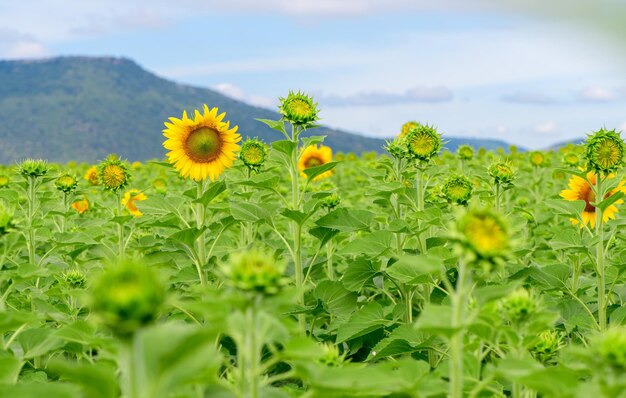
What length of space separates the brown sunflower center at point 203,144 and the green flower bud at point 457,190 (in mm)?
1282

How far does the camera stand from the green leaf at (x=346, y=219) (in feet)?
11.3

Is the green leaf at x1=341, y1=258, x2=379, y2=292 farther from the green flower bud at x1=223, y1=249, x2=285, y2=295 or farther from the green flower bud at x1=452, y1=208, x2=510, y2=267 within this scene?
the green flower bud at x1=223, y1=249, x2=285, y2=295

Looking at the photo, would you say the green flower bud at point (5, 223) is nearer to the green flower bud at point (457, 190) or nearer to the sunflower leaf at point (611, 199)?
the green flower bud at point (457, 190)

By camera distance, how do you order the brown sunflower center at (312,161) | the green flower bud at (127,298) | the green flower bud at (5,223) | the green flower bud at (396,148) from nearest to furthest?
the green flower bud at (127,298) < the green flower bud at (5,223) < the green flower bud at (396,148) < the brown sunflower center at (312,161)

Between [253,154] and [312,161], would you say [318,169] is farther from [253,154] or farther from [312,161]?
[312,161]

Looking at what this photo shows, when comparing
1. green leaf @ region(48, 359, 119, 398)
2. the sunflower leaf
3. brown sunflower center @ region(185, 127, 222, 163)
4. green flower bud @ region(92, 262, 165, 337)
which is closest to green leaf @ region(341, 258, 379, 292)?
brown sunflower center @ region(185, 127, 222, 163)

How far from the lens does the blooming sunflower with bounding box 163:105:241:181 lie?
3.84 m

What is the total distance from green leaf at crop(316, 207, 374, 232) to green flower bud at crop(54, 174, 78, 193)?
6.64ft

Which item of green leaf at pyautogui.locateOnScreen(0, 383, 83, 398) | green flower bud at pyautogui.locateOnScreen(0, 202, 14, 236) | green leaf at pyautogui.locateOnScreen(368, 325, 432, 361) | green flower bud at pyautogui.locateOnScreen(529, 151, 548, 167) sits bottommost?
green leaf at pyautogui.locateOnScreen(368, 325, 432, 361)

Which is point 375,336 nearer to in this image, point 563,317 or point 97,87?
point 563,317

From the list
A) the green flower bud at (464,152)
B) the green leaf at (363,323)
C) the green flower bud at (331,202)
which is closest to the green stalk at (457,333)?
the green leaf at (363,323)

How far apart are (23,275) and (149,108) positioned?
174 m

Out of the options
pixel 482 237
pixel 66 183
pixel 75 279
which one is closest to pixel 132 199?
pixel 66 183

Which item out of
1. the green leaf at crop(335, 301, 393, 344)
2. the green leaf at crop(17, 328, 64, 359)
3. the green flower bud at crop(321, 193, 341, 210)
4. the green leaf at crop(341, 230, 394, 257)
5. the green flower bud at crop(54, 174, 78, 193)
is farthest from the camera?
the green flower bud at crop(54, 174, 78, 193)
